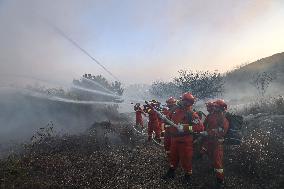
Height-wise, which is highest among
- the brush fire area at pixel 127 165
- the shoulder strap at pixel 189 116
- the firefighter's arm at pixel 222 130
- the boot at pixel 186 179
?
the shoulder strap at pixel 189 116

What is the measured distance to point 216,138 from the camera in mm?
9180

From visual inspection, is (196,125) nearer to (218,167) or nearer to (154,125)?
(218,167)

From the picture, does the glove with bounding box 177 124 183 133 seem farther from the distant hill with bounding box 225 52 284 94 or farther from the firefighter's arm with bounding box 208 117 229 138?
the distant hill with bounding box 225 52 284 94

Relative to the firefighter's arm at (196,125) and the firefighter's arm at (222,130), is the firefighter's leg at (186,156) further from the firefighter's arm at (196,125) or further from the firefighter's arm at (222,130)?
the firefighter's arm at (222,130)

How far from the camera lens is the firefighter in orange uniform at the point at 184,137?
9062 millimetres

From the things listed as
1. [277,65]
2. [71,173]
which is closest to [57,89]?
[71,173]

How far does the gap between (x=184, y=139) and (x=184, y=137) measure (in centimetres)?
5

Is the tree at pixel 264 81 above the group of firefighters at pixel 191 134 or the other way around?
above

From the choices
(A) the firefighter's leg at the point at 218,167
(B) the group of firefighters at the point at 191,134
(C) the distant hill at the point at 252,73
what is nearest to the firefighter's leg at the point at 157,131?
(B) the group of firefighters at the point at 191,134

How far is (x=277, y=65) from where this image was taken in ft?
137

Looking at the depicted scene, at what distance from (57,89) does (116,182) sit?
76.8ft

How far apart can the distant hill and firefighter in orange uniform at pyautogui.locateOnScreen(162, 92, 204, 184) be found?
30022 mm

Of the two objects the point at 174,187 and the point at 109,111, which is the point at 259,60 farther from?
the point at 174,187

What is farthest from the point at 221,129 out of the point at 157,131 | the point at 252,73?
the point at 252,73
